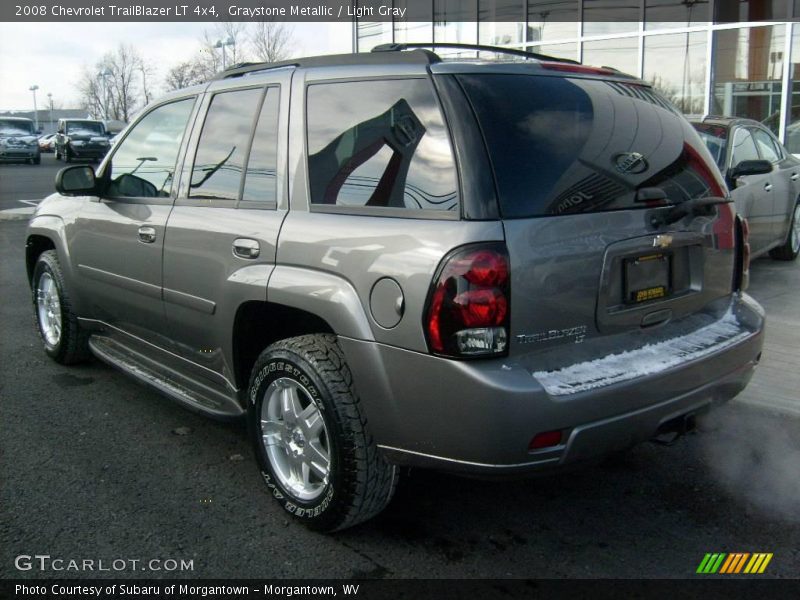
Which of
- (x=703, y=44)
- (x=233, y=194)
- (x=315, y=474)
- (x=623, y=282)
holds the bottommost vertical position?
(x=315, y=474)

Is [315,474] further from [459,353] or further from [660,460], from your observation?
[660,460]

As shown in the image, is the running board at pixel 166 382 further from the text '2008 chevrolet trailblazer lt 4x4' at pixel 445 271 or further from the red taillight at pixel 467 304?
the red taillight at pixel 467 304

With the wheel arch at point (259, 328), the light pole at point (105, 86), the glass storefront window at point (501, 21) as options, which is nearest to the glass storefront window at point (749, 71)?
the glass storefront window at point (501, 21)

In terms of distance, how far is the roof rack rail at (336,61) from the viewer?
3068 mm

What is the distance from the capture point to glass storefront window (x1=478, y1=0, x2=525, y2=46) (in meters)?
18.7

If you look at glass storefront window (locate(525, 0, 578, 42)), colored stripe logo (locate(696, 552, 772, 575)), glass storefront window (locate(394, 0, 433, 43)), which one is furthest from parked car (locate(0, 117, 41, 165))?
colored stripe logo (locate(696, 552, 772, 575))

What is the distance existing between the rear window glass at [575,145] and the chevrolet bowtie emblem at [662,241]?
0.47 feet

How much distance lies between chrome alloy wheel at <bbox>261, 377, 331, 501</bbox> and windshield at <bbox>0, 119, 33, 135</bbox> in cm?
3465

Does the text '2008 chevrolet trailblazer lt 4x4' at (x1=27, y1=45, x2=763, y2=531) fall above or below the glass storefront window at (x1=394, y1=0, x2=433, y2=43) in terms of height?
below

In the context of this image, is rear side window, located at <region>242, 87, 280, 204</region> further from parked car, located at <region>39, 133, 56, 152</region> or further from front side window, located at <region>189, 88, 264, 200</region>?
parked car, located at <region>39, 133, 56, 152</region>

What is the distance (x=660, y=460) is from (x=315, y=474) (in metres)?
1.77

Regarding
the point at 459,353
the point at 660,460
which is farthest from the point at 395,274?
the point at 660,460

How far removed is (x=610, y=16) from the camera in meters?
16.8

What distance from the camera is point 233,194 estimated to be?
12.0 ft
